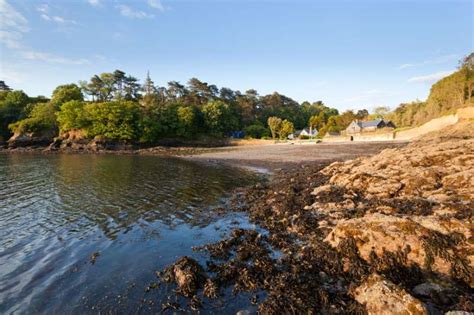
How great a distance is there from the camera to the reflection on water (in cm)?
697

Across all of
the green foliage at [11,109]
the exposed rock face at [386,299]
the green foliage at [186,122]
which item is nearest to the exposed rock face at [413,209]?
the exposed rock face at [386,299]

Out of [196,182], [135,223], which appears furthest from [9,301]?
[196,182]

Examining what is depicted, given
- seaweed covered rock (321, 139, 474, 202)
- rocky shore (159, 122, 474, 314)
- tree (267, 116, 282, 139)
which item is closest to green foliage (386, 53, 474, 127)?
tree (267, 116, 282, 139)

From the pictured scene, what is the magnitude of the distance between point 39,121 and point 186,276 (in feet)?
288

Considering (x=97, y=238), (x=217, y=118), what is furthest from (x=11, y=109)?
(x=97, y=238)

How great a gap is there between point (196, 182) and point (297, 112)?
11300cm

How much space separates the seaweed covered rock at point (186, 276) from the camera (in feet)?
23.2

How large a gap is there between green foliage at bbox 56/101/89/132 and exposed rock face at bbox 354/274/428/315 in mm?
81692

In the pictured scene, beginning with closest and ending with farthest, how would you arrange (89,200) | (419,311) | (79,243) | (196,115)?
1. (419,311)
2. (79,243)
3. (89,200)
4. (196,115)

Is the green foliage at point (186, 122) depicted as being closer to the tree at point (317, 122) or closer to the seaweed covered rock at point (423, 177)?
the tree at point (317, 122)

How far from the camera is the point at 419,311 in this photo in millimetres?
4777

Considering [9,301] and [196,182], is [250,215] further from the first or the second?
[196,182]

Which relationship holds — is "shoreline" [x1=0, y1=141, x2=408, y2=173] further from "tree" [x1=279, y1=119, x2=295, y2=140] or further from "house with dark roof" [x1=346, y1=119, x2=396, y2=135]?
"tree" [x1=279, y1=119, x2=295, y2=140]

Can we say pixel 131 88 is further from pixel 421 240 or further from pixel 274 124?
pixel 421 240
